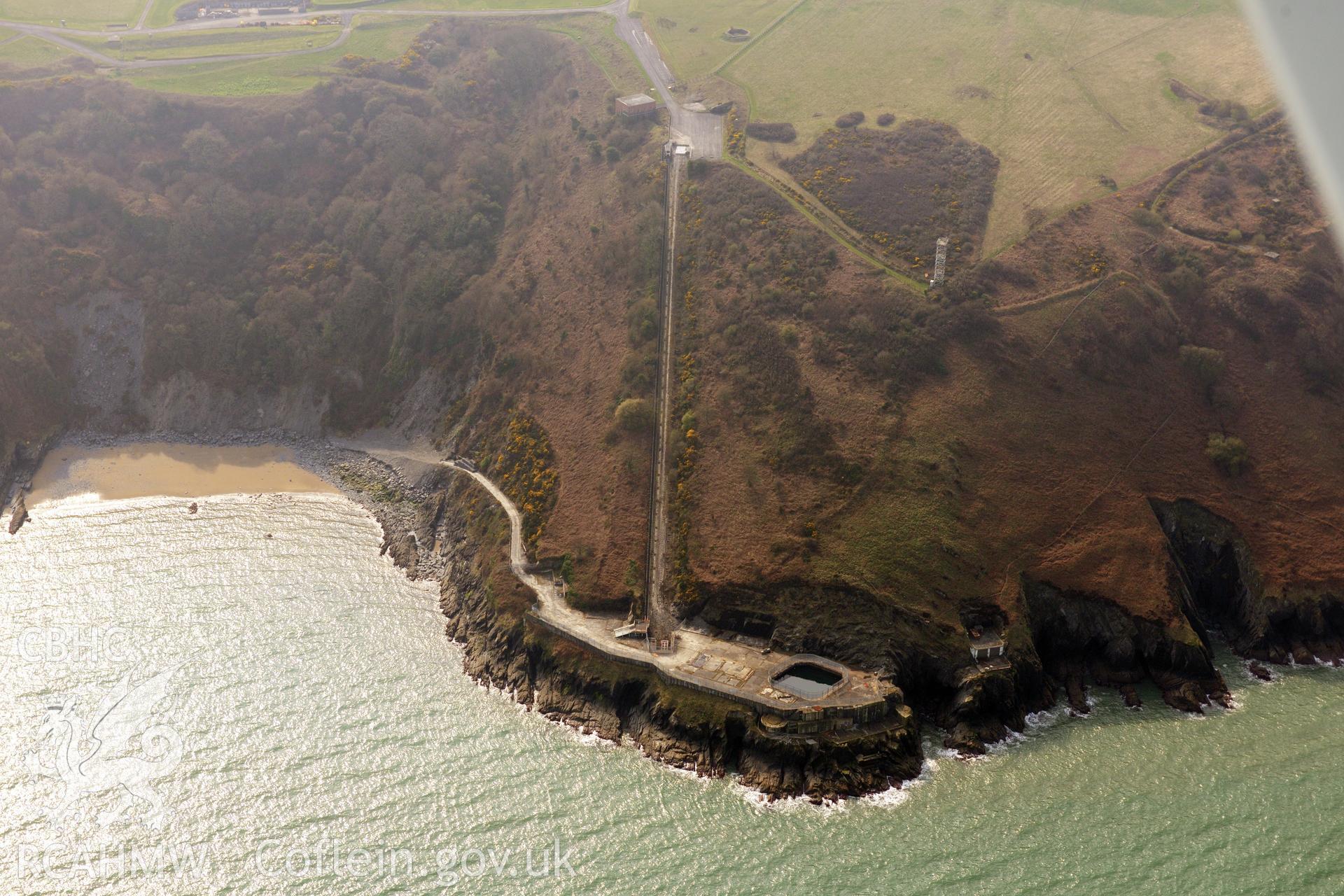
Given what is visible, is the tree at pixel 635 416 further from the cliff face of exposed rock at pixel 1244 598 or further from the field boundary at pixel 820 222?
the cliff face of exposed rock at pixel 1244 598

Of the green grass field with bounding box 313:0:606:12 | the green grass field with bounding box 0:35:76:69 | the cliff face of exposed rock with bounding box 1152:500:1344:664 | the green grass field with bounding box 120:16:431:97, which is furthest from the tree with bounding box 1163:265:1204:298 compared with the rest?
the green grass field with bounding box 0:35:76:69

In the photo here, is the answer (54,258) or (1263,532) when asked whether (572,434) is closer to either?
(1263,532)

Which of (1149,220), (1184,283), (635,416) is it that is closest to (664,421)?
(635,416)

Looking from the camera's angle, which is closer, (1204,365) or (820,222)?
(1204,365)

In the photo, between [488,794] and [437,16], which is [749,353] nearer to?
[488,794]

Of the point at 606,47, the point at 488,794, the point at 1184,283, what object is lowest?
the point at 488,794

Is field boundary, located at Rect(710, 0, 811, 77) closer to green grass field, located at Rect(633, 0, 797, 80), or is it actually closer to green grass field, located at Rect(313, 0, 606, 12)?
green grass field, located at Rect(633, 0, 797, 80)
